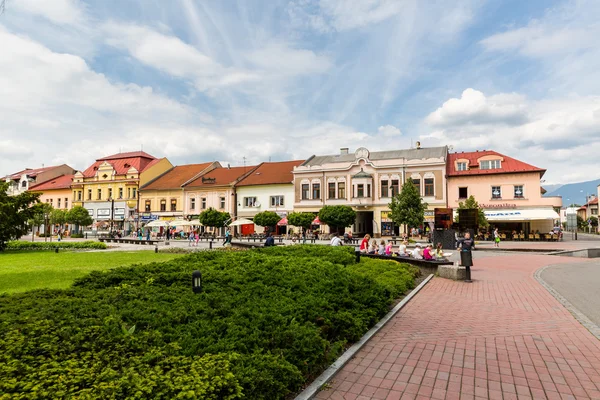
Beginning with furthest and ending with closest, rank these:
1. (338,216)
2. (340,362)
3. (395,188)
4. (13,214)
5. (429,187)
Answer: (395,188), (429,187), (338,216), (13,214), (340,362)

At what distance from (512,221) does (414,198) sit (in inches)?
542

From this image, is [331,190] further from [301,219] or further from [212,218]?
[212,218]

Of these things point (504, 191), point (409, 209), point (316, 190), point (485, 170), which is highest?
point (485, 170)

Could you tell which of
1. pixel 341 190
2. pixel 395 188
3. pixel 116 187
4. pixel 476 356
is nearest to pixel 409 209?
pixel 395 188

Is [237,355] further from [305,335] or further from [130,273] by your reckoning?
[130,273]

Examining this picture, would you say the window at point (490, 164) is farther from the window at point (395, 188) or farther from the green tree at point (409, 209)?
the green tree at point (409, 209)

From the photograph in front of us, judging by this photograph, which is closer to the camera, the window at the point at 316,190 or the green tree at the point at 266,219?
the green tree at the point at 266,219

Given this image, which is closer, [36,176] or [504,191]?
[504,191]

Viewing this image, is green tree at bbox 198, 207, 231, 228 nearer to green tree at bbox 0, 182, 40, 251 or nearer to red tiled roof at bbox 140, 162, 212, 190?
red tiled roof at bbox 140, 162, 212, 190

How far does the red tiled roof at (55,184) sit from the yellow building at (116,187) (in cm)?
429

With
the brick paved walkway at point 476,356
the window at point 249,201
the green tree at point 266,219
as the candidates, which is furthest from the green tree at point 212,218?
the brick paved walkway at point 476,356

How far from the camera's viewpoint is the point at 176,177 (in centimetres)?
6006

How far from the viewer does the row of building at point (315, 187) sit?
143 feet

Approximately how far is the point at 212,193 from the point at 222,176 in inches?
156
